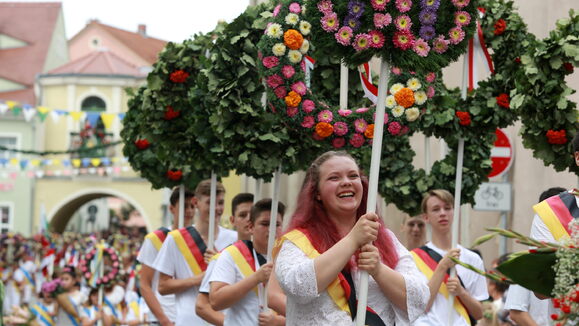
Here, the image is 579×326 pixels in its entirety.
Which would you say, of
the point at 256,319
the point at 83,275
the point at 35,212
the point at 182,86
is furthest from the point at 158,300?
the point at 35,212

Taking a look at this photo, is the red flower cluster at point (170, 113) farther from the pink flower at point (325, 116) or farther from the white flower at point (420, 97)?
the white flower at point (420, 97)

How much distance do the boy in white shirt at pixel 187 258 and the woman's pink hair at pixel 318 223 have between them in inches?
154

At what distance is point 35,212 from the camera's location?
187ft

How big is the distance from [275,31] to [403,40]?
69.2 inches

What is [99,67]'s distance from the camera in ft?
187

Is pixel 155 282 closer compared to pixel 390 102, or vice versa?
pixel 390 102

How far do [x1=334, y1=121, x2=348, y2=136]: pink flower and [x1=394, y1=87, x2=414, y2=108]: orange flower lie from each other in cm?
41

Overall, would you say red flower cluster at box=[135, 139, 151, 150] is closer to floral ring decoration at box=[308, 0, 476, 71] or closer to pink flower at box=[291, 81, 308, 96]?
pink flower at box=[291, 81, 308, 96]

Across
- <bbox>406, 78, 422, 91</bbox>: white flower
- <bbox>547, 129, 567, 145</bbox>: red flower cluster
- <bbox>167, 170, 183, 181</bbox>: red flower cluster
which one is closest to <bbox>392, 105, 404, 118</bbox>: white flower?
<bbox>406, 78, 422, 91</bbox>: white flower

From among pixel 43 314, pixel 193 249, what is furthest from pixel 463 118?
pixel 43 314

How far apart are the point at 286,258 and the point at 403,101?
85.8 inches

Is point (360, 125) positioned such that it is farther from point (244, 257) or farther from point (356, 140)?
point (244, 257)

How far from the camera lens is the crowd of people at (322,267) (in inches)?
213

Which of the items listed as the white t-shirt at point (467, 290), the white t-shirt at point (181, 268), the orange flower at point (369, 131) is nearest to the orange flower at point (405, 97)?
the orange flower at point (369, 131)
